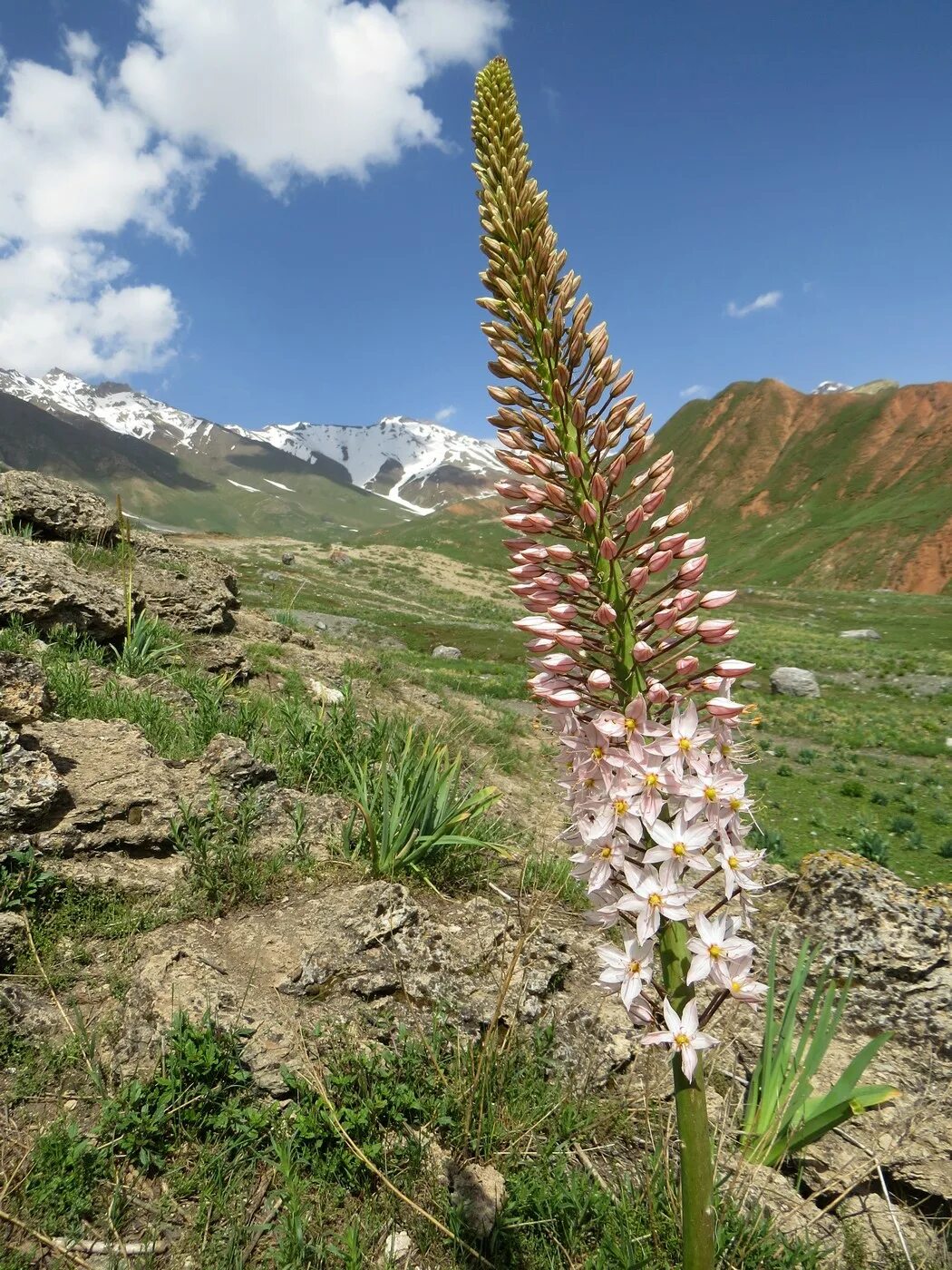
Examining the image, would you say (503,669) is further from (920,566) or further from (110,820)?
(920,566)

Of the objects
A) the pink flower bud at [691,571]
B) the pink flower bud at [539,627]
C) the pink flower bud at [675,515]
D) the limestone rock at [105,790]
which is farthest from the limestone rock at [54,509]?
the pink flower bud at [691,571]

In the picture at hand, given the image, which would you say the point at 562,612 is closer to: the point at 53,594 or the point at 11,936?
the point at 11,936

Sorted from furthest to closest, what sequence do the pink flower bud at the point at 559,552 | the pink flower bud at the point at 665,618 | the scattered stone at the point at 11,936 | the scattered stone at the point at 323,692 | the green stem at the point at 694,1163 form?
1. the scattered stone at the point at 323,692
2. the scattered stone at the point at 11,936
3. the pink flower bud at the point at 559,552
4. the pink flower bud at the point at 665,618
5. the green stem at the point at 694,1163

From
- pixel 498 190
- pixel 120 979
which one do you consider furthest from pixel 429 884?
pixel 498 190

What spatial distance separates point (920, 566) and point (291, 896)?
289 feet

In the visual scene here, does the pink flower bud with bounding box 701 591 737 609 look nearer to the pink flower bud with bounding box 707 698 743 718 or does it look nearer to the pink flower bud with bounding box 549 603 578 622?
the pink flower bud with bounding box 707 698 743 718

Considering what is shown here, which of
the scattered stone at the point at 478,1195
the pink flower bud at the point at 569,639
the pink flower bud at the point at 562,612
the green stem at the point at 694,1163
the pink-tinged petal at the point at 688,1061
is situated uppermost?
the pink flower bud at the point at 562,612

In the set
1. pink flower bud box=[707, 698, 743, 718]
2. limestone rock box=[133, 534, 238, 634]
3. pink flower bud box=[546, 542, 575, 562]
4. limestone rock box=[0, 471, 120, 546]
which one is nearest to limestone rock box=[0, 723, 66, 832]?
pink flower bud box=[546, 542, 575, 562]

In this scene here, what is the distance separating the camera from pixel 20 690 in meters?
5.93

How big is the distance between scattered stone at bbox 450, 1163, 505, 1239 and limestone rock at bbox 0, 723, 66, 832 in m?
3.61

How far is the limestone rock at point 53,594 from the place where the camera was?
27.5 feet

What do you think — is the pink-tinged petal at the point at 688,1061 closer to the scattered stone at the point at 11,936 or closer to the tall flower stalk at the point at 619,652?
the tall flower stalk at the point at 619,652

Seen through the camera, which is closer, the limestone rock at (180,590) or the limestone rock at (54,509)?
the limestone rock at (54,509)

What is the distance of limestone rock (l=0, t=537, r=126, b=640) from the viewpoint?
8.39 m
